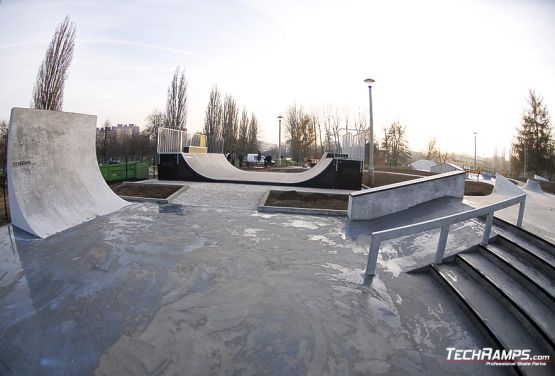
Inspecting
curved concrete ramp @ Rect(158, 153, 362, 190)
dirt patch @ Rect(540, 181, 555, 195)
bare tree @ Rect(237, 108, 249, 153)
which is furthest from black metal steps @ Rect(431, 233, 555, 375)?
bare tree @ Rect(237, 108, 249, 153)

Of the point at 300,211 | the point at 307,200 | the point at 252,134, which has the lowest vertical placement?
the point at 300,211

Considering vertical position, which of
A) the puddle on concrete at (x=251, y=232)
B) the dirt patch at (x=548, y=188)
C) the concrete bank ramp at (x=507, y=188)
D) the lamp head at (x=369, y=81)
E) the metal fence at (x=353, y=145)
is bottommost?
the puddle on concrete at (x=251, y=232)

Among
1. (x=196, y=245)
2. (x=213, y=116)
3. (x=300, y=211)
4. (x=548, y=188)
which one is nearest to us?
(x=196, y=245)

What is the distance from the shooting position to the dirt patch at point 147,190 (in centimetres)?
1019

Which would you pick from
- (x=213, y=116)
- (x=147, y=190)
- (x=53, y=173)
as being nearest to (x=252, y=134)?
(x=213, y=116)

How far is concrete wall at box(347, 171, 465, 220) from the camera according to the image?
787 cm

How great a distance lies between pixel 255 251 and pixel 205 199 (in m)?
5.14

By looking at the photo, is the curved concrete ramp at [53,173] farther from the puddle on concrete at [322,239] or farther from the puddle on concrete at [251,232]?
the puddle on concrete at [322,239]

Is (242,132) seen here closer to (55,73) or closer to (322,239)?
(55,73)

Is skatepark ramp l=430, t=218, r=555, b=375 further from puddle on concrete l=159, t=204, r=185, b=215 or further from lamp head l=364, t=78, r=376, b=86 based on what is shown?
lamp head l=364, t=78, r=376, b=86

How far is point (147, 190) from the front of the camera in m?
10.8

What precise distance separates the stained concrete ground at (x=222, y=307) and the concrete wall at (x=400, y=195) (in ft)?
6.58

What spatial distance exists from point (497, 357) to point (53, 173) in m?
8.43

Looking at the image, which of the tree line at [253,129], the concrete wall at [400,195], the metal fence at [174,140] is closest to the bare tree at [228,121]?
the tree line at [253,129]
